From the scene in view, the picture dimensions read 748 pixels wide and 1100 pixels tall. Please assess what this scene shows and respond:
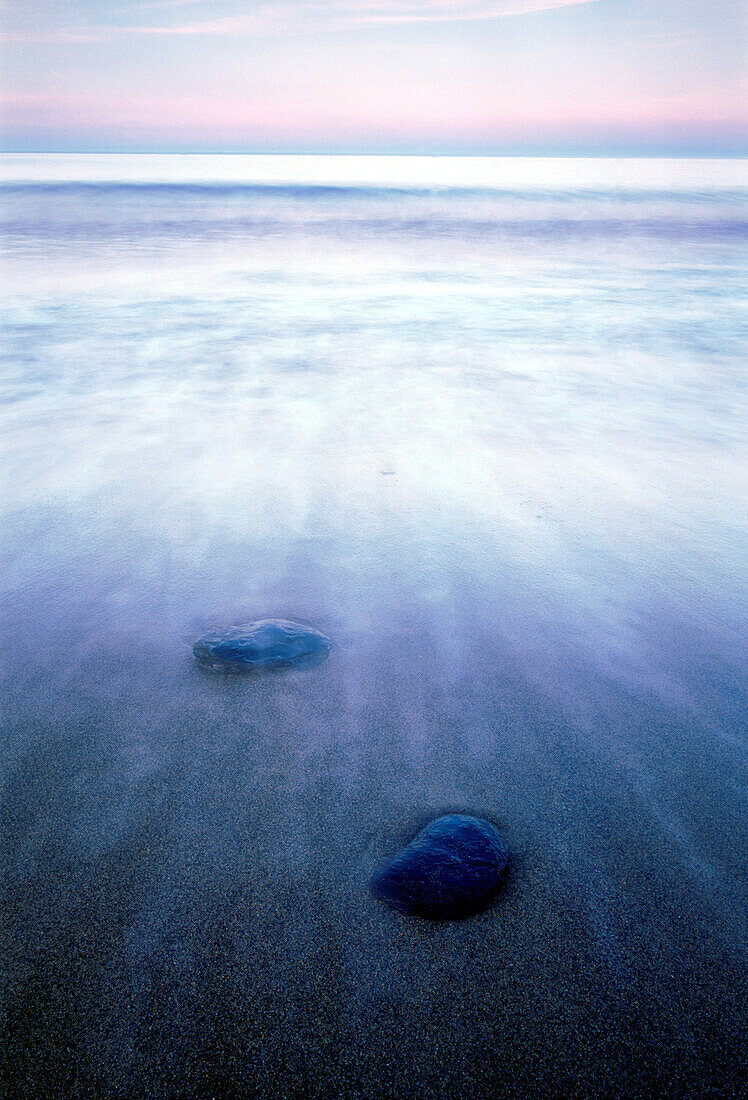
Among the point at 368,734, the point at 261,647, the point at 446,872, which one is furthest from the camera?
the point at 261,647

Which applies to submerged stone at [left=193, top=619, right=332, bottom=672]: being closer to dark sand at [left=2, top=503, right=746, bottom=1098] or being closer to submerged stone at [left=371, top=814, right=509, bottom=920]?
dark sand at [left=2, top=503, right=746, bottom=1098]

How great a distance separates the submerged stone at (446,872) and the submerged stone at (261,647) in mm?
1059

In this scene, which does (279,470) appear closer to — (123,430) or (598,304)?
(123,430)

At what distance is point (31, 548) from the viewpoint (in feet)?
13.1

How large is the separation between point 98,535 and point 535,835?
3013mm

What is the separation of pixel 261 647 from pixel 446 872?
1309mm

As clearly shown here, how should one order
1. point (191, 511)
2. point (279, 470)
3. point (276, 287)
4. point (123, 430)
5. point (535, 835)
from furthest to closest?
point (276, 287), point (123, 430), point (279, 470), point (191, 511), point (535, 835)

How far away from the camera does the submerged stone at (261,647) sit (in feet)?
9.95

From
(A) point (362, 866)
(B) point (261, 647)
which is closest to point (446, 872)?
(A) point (362, 866)

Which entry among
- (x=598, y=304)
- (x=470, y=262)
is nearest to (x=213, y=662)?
(x=598, y=304)

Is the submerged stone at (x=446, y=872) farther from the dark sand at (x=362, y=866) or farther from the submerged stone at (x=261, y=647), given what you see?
the submerged stone at (x=261, y=647)

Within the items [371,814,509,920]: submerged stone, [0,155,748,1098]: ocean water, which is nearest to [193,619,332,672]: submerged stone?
[0,155,748,1098]: ocean water

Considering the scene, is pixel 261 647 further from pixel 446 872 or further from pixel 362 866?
pixel 446 872

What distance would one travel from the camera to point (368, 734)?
2.72 meters
